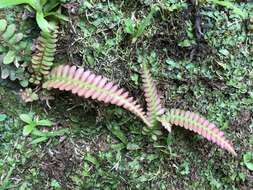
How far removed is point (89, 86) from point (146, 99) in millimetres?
423

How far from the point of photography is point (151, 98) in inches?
126

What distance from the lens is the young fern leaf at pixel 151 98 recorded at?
10.5ft

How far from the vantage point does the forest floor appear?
3.21 meters

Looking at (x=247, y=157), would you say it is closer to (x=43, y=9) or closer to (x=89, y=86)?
(x=89, y=86)

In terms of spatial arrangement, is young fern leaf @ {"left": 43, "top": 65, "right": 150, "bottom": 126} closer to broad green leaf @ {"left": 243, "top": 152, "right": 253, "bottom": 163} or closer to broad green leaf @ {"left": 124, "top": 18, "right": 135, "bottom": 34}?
broad green leaf @ {"left": 124, "top": 18, "right": 135, "bottom": 34}

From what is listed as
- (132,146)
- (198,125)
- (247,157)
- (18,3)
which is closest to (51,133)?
(132,146)

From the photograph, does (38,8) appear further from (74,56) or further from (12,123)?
(12,123)

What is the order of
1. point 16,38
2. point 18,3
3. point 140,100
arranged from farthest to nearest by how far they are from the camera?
point 140,100 → point 16,38 → point 18,3

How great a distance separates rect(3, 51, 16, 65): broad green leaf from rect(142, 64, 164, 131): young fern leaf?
2.99 ft

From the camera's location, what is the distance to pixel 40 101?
3271 mm

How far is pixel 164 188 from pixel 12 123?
1204mm

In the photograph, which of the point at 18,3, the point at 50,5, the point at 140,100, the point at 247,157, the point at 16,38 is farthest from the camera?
the point at 247,157

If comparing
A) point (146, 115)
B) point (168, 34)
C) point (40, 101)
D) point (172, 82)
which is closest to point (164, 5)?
point (168, 34)

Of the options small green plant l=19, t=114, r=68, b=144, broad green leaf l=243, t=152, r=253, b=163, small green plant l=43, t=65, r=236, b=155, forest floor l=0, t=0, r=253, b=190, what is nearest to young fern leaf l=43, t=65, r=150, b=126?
small green plant l=43, t=65, r=236, b=155
